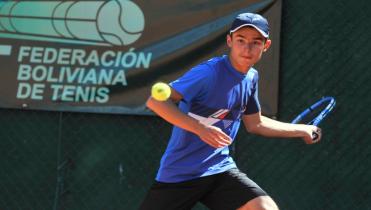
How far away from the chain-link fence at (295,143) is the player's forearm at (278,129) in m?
1.42

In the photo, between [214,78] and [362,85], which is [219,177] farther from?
[362,85]

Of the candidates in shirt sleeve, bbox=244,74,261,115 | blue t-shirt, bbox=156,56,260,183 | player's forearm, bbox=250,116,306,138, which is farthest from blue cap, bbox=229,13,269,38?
player's forearm, bbox=250,116,306,138

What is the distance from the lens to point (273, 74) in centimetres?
568

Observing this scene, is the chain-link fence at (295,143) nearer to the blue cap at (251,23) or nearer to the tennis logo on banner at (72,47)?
the tennis logo on banner at (72,47)

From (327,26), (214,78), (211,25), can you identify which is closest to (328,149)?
(327,26)

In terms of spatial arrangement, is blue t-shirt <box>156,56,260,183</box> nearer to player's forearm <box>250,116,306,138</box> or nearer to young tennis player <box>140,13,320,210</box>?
young tennis player <box>140,13,320,210</box>

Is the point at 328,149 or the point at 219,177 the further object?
the point at 328,149

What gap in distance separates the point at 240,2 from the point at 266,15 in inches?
8.9

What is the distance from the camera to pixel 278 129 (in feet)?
14.1

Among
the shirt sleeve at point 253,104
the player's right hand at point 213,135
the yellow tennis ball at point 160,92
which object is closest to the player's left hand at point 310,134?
the shirt sleeve at point 253,104

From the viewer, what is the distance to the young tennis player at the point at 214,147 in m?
3.89

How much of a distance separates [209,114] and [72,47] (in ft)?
7.42

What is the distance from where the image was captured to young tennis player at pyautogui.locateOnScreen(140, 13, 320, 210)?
3.89 meters

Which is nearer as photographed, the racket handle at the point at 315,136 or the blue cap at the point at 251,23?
the blue cap at the point at 251,23
